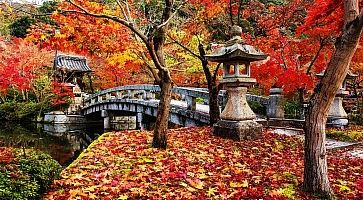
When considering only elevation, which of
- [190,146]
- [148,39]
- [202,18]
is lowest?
[190,146]

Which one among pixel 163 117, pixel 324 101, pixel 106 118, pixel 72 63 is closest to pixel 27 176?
pixel 163 117

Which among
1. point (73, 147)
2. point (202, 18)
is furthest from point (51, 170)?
point (73, 147)

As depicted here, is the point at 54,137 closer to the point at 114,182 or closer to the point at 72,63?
the point at 72,63

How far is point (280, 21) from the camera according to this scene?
1537cm

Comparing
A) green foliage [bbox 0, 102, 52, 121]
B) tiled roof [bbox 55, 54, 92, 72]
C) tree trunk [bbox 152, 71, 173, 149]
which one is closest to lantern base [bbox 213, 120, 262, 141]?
tree trunk [bbox 152, 71, 173, 149]

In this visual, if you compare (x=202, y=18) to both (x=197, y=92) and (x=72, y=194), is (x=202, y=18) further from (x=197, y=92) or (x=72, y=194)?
(x=72, y=194)

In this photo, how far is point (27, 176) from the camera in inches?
187

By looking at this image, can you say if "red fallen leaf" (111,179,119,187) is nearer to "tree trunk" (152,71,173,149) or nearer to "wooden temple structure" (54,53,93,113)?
"tree trunk" (152,71,173,149)

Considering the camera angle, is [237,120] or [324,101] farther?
[237,120]

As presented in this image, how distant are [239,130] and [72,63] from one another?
75.9 ft

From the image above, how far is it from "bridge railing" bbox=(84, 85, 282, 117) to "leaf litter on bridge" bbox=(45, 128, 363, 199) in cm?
430

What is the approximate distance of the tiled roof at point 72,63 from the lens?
28.1 meters

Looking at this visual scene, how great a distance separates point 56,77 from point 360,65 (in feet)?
77.0

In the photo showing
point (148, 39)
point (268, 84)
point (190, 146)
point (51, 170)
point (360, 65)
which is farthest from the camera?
point (268, 84)
